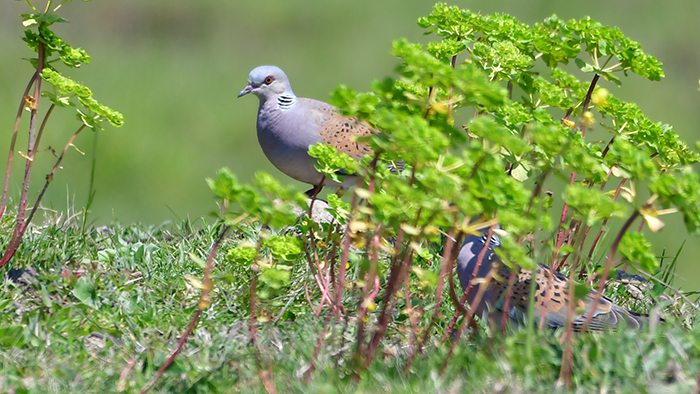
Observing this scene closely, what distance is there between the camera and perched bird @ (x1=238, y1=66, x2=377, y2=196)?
489 centimetres

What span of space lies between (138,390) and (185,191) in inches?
242

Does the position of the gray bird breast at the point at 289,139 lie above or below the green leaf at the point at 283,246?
below

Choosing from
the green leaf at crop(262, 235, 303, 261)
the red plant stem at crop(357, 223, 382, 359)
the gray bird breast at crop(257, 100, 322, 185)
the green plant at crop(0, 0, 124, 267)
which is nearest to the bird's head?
the gray bird breast at crop(257, 100, 322, 185)

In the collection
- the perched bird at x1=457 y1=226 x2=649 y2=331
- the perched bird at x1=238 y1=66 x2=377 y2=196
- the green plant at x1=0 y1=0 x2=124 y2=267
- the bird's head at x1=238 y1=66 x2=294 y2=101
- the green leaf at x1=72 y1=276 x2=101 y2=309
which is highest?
the green plant at x1=0 y1=0 x2=124 y2=267

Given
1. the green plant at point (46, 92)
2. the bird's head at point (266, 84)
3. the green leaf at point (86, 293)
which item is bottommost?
the green leaf at point (86, 293)

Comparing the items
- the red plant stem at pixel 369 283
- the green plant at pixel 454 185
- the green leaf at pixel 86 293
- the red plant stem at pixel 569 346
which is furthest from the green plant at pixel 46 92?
the red plant stem at pixel 569 346

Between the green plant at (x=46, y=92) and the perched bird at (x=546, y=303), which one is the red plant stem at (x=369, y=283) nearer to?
the perched bird at (x=546, y=303)

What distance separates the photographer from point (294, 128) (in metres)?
4.89

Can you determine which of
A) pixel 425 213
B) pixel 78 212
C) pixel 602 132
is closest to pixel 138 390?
pixel 425 213

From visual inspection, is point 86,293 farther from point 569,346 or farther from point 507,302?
point 569,346

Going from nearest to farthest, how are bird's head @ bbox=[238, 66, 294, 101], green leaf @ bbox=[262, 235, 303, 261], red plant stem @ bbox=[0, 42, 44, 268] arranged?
green leaf @ bbox=[262, 235, 303, 261] → red plant stem @ bbox=[0, 42, 44, 268] → bird's head @ bbox=[238, 66, 294, 101]

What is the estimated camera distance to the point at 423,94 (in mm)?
2971

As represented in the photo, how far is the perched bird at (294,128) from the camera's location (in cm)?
489

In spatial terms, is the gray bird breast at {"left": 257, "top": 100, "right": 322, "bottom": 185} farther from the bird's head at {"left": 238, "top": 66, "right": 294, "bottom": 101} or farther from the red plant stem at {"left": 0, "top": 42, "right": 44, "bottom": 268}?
the red plant stem at {"left": 0, "top": 42, "right": 44, "bottom": 268}
